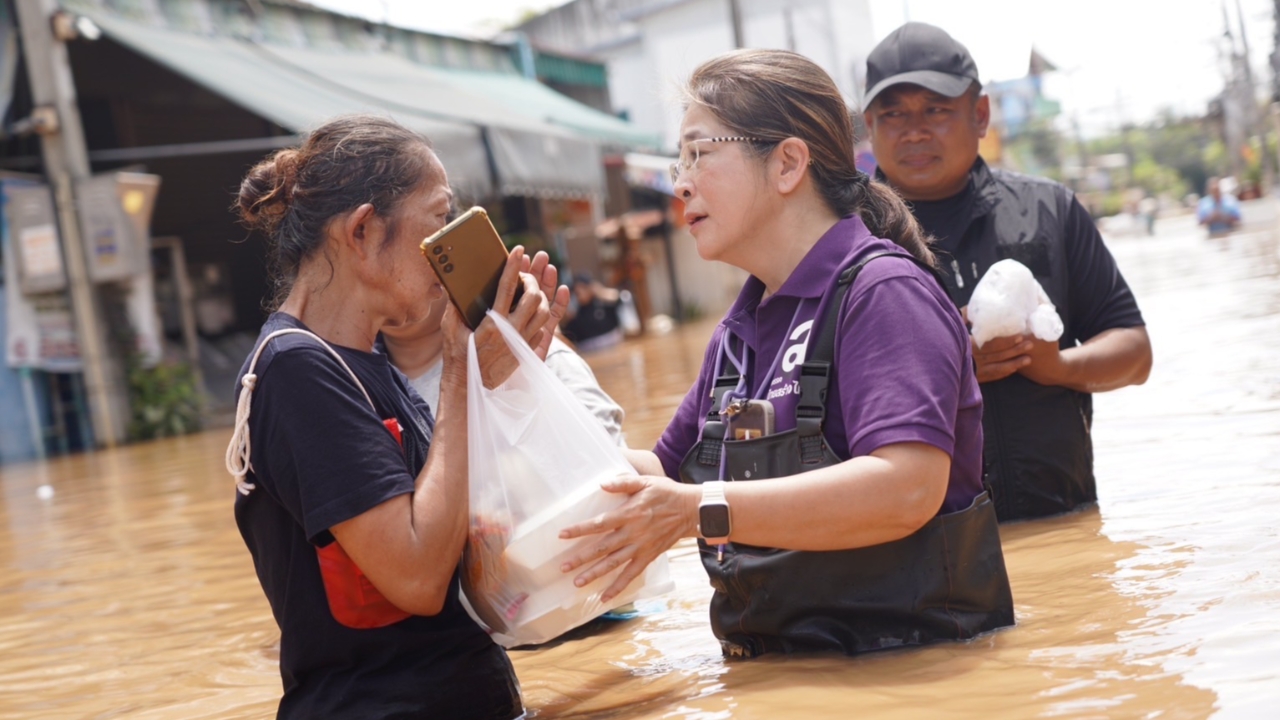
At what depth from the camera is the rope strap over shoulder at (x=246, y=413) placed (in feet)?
8.05

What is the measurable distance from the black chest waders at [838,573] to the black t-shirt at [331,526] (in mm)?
555

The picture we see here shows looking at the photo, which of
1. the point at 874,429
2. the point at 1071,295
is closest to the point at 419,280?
the point at 874,429

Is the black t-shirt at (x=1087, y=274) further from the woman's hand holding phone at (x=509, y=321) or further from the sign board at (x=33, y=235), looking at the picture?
the sign board at (x=33, y=235)

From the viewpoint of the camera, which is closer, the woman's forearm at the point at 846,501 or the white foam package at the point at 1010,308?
the woman's forearm at the point at 846,501

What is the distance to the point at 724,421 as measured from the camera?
9.09 feet

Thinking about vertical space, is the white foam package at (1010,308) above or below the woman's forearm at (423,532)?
above

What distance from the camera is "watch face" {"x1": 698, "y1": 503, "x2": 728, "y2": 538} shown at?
244cm

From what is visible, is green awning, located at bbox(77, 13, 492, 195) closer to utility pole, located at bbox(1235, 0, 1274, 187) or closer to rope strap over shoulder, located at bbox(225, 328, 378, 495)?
rope strap over shoulder, located at bbox(225, 328, 378, 495)

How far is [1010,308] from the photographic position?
142 inches

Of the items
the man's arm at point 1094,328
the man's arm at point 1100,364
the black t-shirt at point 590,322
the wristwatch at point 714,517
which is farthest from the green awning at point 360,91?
the wristwatch at point 714,517

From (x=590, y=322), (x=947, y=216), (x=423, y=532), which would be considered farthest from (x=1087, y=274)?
(x=590, y=322)

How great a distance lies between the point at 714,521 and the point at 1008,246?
2.03 metres

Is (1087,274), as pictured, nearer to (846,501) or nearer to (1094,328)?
(1094,328)

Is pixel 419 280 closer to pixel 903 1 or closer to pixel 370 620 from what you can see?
pixel 370 620
